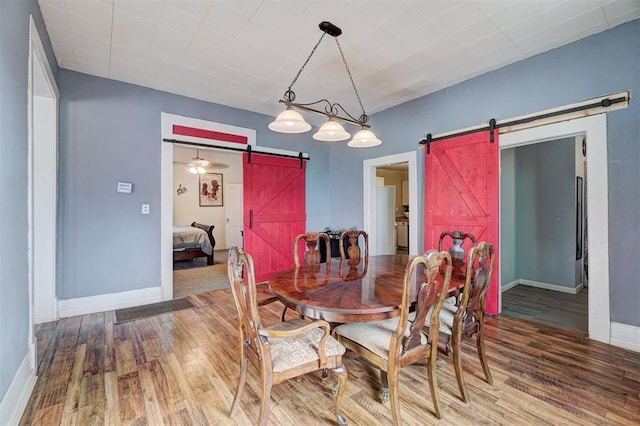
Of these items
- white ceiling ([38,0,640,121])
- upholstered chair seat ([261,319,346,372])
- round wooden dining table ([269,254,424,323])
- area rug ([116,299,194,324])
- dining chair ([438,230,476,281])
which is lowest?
area rug ([116,299,194,324])

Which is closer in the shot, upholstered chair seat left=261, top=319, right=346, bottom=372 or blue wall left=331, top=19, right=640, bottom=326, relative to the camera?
upholstered chair seat left=261, top=319, right=346, bottom=372

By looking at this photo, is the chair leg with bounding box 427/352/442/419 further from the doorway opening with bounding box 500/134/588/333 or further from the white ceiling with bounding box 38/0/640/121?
the doorway opening with bounding box 500/134/588/333

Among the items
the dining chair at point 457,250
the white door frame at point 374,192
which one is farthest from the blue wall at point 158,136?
the dining chair at point 457,250

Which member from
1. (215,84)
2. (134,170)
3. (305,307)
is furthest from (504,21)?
(134,170)

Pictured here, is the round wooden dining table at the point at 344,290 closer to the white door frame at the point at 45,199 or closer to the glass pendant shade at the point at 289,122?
the glass pendant shade at the point at 289,122

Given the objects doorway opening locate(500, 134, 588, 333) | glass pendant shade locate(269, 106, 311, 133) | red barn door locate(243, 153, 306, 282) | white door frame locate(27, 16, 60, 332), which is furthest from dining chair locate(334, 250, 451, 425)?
white door frame locate(27, 16, 60, 332)

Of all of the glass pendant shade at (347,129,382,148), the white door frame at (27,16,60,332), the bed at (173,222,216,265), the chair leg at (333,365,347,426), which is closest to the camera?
the chair leg at (333,365,347,426)

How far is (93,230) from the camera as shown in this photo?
351 cm

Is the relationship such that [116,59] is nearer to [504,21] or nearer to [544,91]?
[504,21]

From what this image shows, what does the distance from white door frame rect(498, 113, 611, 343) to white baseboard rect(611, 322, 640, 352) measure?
0.04 m

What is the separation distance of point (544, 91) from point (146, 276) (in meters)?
5.27

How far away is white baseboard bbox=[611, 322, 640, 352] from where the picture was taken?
2.50 m

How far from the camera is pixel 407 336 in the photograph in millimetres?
1607

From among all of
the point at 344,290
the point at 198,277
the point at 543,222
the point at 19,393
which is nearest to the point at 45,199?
the point at 19,393
